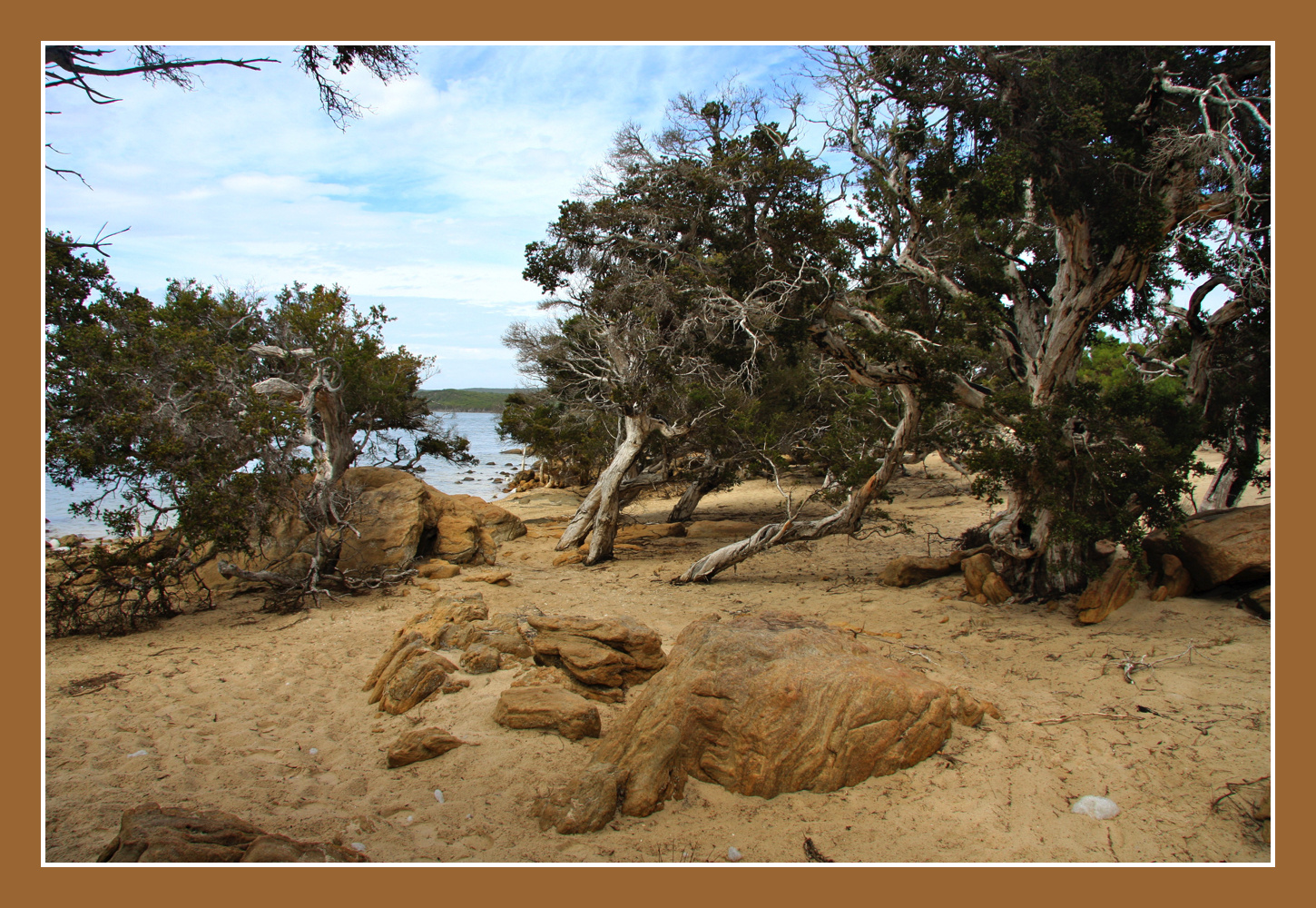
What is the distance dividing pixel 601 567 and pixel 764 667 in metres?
7.98

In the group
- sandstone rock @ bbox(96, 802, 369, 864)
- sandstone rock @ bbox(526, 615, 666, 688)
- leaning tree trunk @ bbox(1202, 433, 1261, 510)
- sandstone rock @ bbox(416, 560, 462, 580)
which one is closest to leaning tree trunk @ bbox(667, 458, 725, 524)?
sandstone rock @ bbox(416, 560, 462, 580)

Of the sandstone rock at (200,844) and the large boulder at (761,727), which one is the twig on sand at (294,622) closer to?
the sandstone rock at (200,844)

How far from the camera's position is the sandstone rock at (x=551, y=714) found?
470 centimetres

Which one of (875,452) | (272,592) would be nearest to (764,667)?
(875,452)

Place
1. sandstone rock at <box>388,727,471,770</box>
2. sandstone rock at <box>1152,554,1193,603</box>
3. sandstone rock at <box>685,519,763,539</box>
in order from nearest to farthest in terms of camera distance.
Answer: sandstone rock at <box>388,727,471,770</box>
sandstone rock at <box>1152,554,1193,603</box>
sandstone rock at <box>685,519,763,539</box>

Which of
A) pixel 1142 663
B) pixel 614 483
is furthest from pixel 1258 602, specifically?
pixel 614 483

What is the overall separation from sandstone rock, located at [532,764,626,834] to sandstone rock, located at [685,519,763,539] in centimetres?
A: 1078

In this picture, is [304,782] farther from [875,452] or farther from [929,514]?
[929,514]

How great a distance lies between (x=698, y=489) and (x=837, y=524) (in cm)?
575

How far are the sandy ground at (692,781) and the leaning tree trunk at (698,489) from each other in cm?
696

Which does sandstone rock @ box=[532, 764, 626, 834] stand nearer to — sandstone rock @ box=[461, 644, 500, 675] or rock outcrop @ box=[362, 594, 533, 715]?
rock outcrop @ box=[362, 594, 533, 715]

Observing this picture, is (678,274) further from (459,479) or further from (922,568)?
(459,479)

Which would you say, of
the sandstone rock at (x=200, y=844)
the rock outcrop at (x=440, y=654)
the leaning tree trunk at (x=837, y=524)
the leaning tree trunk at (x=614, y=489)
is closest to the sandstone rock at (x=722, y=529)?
the leaning tree trunk at (x=614, y=489)

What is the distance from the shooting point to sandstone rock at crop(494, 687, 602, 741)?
470 cm
